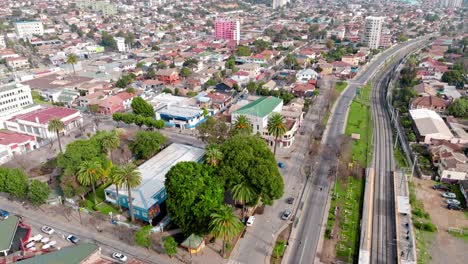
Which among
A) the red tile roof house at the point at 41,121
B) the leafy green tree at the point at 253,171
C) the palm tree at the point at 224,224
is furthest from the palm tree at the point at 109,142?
the palm tree at the point at 224,224

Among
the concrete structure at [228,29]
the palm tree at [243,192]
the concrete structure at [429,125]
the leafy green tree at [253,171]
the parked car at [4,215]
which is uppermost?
the concrete structure at [228,29]

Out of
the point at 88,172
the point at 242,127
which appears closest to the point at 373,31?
the point at 242,127

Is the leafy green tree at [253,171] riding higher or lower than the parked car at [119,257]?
higher

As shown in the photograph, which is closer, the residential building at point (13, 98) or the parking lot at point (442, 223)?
the parking lot at point (442, 223)

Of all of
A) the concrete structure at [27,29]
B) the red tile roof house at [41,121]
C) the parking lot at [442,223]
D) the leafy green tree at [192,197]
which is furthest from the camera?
the concrete structure at [27,29]

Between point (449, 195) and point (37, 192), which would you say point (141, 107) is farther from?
point (449, 195)

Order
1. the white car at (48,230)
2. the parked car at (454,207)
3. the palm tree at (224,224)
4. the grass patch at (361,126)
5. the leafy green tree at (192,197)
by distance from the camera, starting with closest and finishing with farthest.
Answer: the palm tree at (224,224) < the leafy green tree at (192,197) < the white car at (48,230) < the parked car at (454,207) < the grass patch at (361,126)

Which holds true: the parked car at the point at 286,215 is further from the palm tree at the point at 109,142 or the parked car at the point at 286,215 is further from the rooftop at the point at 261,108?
the palm tree at the point at 109,142
